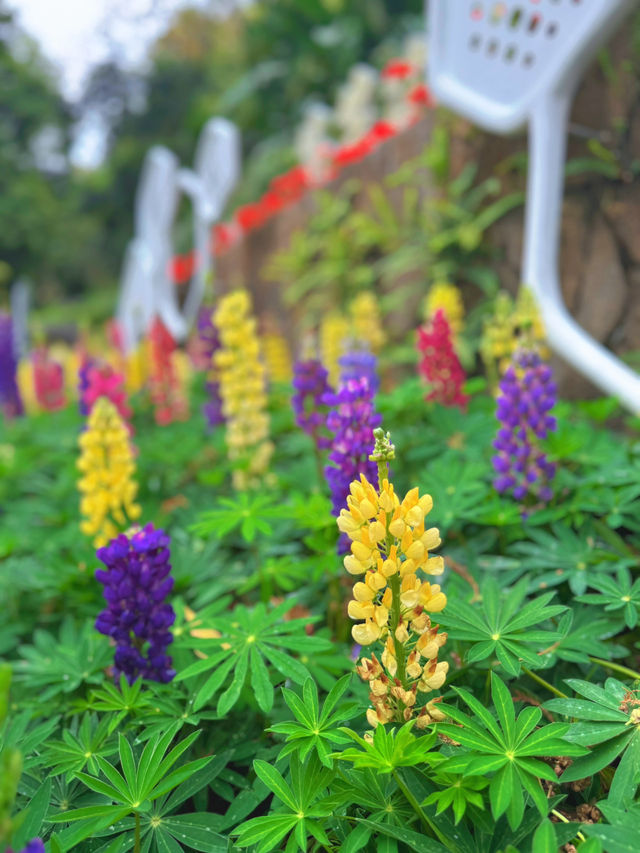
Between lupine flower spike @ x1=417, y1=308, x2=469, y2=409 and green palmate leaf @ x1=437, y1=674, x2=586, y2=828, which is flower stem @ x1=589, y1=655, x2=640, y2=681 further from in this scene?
lupine flower spike @ x1=417, y1=308, x2=469, y2=409

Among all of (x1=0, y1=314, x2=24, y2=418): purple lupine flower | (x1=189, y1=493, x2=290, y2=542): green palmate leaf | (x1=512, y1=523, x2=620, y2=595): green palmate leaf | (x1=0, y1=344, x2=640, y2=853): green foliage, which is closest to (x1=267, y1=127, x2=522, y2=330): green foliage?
(x1=0, y1=344, x2=640, y2=853): green foliage

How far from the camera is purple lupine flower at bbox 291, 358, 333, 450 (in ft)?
6.52

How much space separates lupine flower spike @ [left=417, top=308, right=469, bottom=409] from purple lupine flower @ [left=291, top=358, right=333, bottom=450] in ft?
1.54

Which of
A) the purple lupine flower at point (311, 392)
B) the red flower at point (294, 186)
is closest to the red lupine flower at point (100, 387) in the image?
the purple lupine flower at point (311, 392)

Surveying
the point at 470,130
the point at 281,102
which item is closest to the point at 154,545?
the point at 470,130

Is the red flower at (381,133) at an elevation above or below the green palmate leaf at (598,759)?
above

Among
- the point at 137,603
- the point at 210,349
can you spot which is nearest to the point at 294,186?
the point at 210,349

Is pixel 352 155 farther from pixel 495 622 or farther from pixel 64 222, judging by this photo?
pixel 64 222

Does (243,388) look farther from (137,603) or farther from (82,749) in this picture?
(82,749)

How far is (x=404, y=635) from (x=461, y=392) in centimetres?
153

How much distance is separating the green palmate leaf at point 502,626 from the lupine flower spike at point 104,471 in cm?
111

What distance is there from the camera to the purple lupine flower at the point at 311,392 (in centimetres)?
199

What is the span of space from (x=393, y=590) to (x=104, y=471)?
4.00 ft

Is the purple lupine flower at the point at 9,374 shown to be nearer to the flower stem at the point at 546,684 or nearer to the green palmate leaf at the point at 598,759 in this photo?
the flower stem at the point at 546,684
